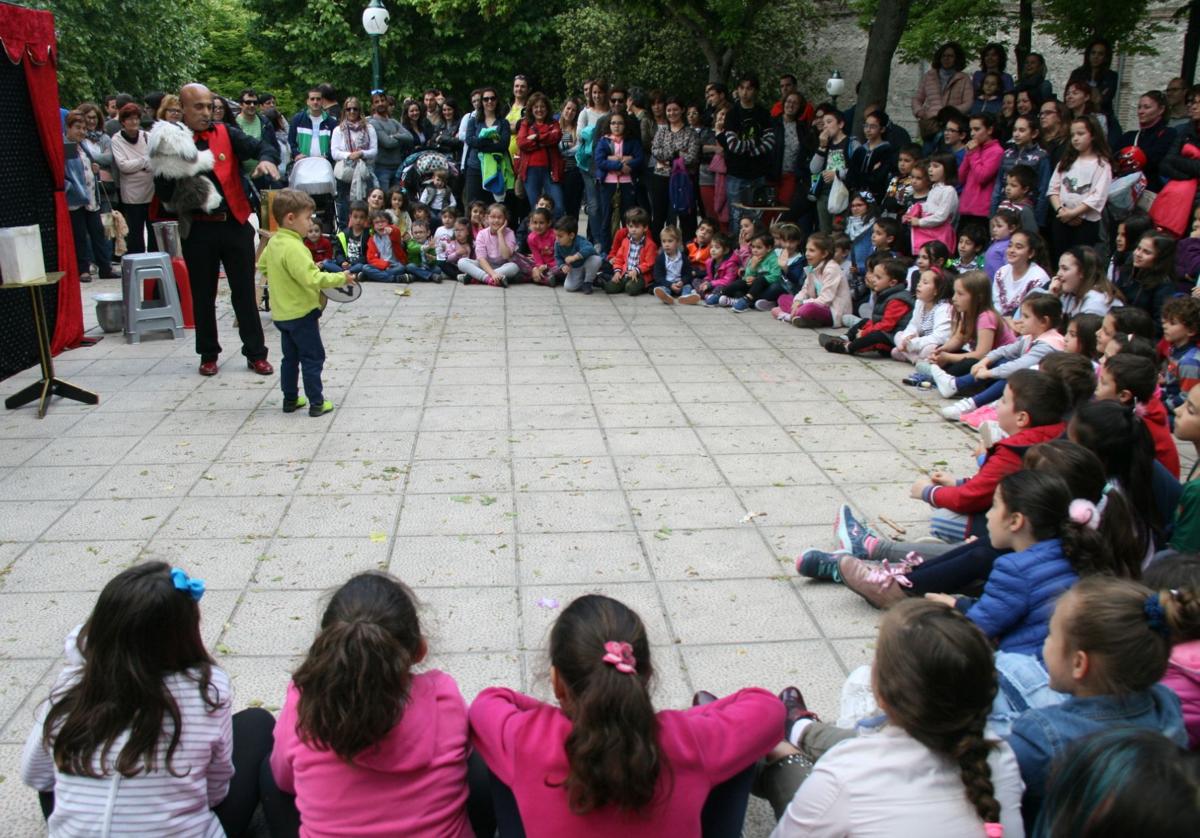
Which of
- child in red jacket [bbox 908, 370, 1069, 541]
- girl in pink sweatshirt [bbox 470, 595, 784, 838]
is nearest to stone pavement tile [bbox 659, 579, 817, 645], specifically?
child in red jacket [bbox 908, 370, 1069, 541]

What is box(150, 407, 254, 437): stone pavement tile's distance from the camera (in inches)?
233

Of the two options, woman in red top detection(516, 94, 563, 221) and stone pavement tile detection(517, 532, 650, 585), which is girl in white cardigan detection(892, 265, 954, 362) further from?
woman in red top detection(516, 94, 563, 221)

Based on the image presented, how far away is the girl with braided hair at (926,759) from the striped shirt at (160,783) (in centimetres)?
133

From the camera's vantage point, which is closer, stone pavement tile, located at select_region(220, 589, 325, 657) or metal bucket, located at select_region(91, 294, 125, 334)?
stone pavement tile, located at select_region(220, 589, 325, 657)

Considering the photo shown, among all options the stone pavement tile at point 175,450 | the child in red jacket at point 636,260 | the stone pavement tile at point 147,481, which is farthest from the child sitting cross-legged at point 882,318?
the stone pavement tile at point 147,481

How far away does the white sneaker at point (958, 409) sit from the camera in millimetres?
6238

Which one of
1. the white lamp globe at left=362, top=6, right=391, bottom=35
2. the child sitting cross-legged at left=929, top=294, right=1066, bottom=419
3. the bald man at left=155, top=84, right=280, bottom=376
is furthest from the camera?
the white lamp globe at left=362, top=6, right=391, bottom=35

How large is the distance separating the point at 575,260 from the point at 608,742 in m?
8.73

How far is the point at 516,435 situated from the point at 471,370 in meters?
1.54

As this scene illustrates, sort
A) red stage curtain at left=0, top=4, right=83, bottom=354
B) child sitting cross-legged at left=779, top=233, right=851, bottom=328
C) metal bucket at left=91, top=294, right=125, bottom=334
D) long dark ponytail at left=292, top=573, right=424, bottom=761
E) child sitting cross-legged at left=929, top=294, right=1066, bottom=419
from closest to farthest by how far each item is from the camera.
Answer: long dark ponytail at left=292, top=573, right=424, bottom=761 → child sitting cross-legged at left=929, top=294, right=1066, bottom=419 → red stage curtain at left=0, top=4, right=83, bottom=354 → metal bucket at left=91, top=294, right=125, bottom=334 → child sitting cross-legged at left=779, top=233, right=851, bottom=328

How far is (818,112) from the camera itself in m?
10.4

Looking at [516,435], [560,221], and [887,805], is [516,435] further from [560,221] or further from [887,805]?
[560,221]

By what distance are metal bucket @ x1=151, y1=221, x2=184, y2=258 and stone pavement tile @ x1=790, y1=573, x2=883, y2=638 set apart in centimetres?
635

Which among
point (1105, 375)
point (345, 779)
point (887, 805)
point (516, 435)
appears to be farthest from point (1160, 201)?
point (345, 779)
